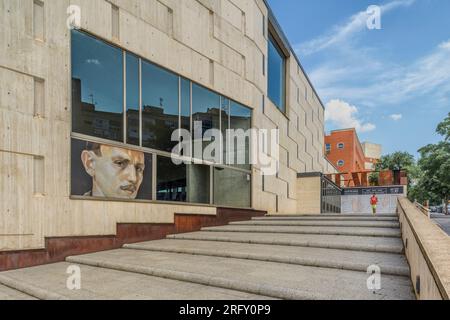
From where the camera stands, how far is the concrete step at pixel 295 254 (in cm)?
503

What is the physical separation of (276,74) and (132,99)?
1111cm

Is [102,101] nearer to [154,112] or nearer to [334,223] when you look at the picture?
[154,112]

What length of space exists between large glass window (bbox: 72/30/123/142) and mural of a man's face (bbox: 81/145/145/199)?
40cm

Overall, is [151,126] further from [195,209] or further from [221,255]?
[221,255]

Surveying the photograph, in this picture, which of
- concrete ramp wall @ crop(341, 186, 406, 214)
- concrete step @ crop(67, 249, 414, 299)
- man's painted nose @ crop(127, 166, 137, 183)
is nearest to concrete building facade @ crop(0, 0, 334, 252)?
man's painted nose @ crop(127, 166, 137, 183)

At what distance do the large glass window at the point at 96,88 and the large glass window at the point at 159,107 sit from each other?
31.0 inches

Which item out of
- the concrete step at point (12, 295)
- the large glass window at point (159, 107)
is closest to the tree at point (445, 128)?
the large glass window at point (159, 107)

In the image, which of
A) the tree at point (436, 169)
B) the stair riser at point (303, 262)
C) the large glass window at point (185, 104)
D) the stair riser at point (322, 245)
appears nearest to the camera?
the stair riser at point (303, 262)

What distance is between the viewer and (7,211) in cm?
600

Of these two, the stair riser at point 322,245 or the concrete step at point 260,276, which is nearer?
the concrete step at point 260,276

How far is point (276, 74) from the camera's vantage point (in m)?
18.0

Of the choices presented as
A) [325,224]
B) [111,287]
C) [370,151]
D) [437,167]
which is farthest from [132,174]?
[370,151]

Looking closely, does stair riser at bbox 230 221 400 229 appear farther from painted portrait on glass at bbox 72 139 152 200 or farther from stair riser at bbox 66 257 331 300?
stair riser at bbox 66 257 331 300

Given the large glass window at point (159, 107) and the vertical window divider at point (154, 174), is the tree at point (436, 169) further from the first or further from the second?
the vertical window divider at point (154, 174)
